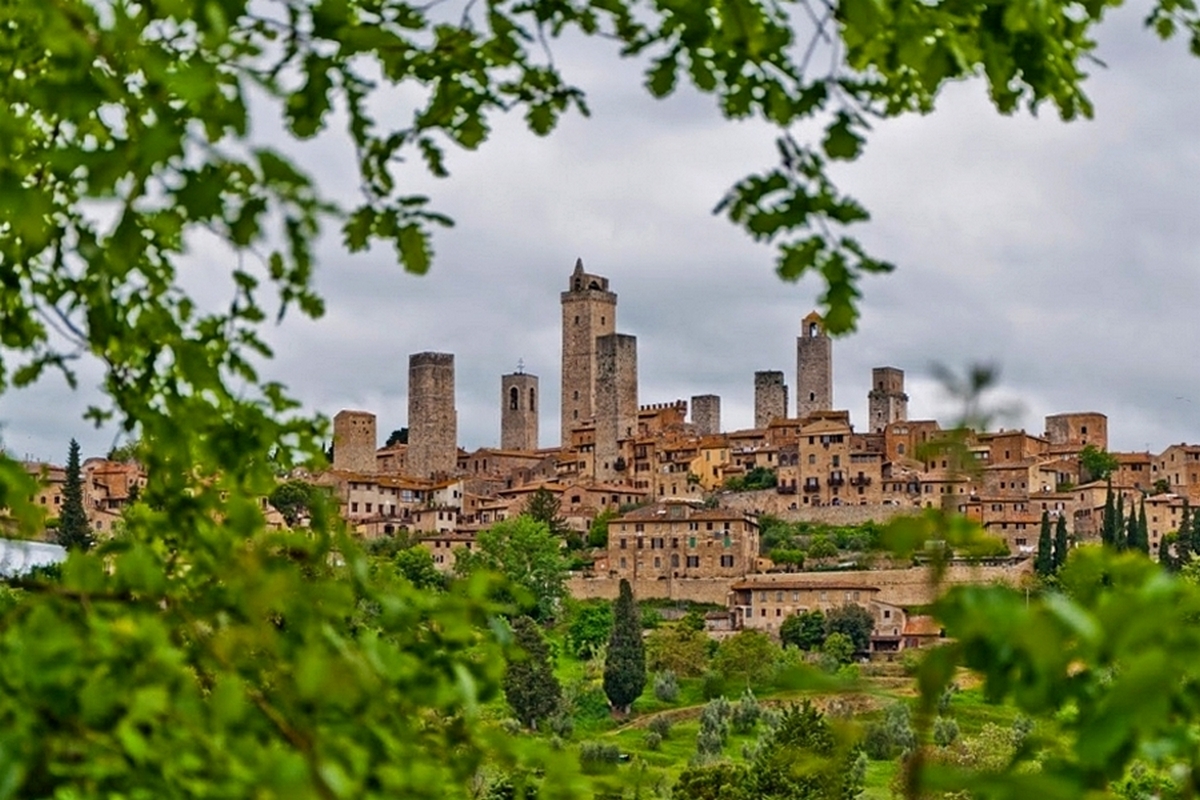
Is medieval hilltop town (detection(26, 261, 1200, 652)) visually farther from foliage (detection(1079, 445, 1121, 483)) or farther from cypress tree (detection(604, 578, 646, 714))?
cypress tree (detection(604, 578, 646, 714))

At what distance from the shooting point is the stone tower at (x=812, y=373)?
336 ft

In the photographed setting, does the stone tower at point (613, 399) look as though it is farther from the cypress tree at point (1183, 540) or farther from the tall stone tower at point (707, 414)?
the cypress tree at point (1183, 540)

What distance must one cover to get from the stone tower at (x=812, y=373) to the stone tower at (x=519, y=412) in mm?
14772

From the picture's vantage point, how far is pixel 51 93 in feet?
8.61

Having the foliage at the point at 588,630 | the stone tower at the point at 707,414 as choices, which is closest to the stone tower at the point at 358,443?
the stone tower at the point at 707,414

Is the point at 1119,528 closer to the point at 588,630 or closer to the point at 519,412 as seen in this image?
the point at 588,630

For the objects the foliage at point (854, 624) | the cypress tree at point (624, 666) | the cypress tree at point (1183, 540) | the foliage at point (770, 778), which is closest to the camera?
the foliage at point (770, 778)

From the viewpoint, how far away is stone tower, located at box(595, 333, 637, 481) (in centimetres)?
9369

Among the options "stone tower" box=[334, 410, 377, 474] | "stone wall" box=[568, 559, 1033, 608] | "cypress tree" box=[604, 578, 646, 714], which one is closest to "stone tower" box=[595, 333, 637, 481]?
"stone tower" box=[334, 410, 377, 474]

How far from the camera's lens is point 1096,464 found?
280 ft

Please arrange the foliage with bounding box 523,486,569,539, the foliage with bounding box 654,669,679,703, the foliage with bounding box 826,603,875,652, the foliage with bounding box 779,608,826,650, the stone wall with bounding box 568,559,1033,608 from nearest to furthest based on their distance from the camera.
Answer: the foliage with bounding box 654,669,679,703 < the foliage with bounding box 826,603,875,652 < the foliage with bounding box 779,608,826,650 < the stone wall with bounding box 568,559,1033,608 < the foliage with bounding box 523,486,569,539

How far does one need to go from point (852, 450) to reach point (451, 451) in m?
25.2

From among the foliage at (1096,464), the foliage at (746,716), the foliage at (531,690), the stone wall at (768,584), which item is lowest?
the foliage at (746,716)

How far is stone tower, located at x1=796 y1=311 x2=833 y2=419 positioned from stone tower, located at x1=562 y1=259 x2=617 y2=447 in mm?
10410
